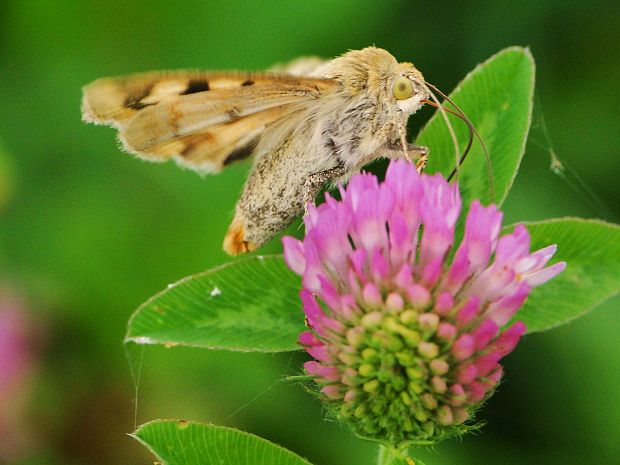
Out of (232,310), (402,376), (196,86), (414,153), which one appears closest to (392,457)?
(402,376)

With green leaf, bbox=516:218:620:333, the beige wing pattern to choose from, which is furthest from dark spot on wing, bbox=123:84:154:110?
green leaf, bbox=516:218:620:333

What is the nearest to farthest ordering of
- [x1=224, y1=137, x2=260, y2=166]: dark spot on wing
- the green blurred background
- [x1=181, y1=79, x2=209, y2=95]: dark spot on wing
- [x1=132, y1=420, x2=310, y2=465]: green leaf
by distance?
1. [x1=132, y1=420, x2=310, y2=465]: green leaf
2. [x1=181, y1=79, x2=209, y2=95]: dark spot on wing
3. [x1=224, y1=137, x2=260, y2=166]: dark spot on wing
4. the green blurred background

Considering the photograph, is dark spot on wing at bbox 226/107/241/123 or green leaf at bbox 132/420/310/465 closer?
green leaf at bbox 132/420/310/465

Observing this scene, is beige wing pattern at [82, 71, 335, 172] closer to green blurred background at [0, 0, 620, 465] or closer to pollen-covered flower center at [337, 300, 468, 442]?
pollen-covered flower center at [337, 300, 468, 442]

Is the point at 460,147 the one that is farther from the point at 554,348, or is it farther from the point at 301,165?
the point at 554,348

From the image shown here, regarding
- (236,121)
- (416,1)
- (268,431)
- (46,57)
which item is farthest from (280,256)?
(46,57)

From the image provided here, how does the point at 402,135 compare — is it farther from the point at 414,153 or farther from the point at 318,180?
the point at 318,180
